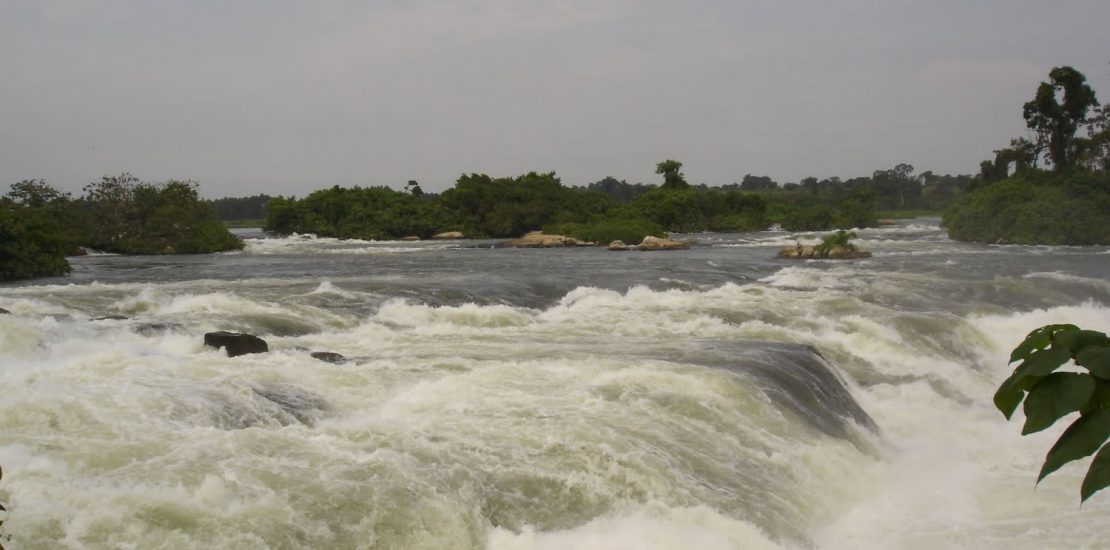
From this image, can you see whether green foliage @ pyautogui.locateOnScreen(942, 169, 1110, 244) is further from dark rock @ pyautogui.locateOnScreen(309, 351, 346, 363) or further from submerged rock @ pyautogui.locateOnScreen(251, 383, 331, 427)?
submerged rock @ pyautogui.locateOnScreen(251, 383, 331, 427)

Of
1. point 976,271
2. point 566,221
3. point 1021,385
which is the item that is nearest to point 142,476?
point 1021,385

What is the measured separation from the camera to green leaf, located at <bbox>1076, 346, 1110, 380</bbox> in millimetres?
1589

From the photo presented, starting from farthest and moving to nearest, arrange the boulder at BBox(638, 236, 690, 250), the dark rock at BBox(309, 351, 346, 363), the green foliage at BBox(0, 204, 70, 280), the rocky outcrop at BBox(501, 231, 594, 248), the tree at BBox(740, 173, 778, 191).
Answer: the tree at BBox(740, 173, 778, 191) → the rocky outcrop at BBox(501, 231, 594, 248) → the boulder at BBox(638, 236, 690, 250) → the green foliage at BBox(0, 204, 70, 280) → the dark rock at BBox(309, 351, 346, 363)

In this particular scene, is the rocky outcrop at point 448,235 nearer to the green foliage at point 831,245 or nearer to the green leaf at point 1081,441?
the green foliage at point 831,245

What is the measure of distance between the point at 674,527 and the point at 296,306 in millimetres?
10084

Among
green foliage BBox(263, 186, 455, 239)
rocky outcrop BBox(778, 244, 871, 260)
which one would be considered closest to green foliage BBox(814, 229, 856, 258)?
rocky outcrop BBox(778, 244, 871, 260)

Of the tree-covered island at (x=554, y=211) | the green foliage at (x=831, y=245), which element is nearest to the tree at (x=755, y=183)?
the tree-covered island at (x=554, y=211)

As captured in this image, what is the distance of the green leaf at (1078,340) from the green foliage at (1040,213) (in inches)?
1665

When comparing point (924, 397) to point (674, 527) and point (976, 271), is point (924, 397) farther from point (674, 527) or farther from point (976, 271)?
point (976, 271)

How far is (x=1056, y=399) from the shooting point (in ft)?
5.28

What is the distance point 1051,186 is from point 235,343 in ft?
144

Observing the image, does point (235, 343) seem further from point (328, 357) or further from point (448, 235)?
point (448, 235)

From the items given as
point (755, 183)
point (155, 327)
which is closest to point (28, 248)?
point (155, 327)

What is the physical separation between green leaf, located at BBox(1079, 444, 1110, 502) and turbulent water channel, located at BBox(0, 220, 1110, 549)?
4.24 m
